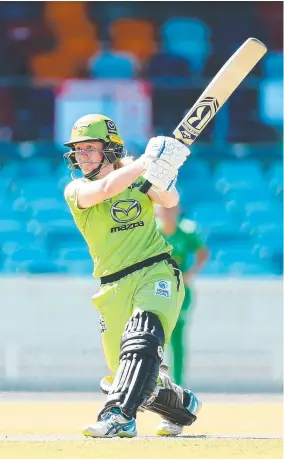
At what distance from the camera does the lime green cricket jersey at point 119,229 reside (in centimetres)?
611

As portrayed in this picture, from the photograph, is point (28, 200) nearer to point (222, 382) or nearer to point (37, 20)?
point (37, 20)

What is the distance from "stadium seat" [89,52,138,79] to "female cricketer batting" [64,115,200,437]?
11.4 m

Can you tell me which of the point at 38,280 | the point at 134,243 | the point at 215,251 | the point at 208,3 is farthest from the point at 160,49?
the point at 134,243

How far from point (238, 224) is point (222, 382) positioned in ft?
18.2

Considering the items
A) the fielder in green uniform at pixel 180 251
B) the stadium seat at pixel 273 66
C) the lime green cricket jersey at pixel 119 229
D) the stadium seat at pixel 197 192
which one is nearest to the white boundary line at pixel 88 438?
the lime green cricket jersey at pixel 119 229

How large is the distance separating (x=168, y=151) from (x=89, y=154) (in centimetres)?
62

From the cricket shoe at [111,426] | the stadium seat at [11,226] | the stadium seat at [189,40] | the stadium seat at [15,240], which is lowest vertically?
the cricket shoe at [111,426]

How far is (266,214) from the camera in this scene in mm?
16094

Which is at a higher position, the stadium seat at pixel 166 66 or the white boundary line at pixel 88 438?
the stadium seat at pixel 166 66

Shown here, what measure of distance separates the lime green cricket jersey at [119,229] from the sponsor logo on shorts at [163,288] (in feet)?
0.55

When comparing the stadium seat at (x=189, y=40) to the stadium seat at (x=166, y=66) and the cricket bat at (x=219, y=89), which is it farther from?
the cricket bat at (x=219, y=89)

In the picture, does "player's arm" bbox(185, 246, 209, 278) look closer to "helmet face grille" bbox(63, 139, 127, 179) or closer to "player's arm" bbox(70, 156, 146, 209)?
"helmet face grille" bbox(63, 139, 127, 179)

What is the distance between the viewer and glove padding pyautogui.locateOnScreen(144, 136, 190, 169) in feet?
18.9

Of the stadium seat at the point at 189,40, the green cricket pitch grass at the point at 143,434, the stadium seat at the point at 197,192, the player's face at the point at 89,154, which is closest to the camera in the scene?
the green cricket pitch grass at the point at 143,434
